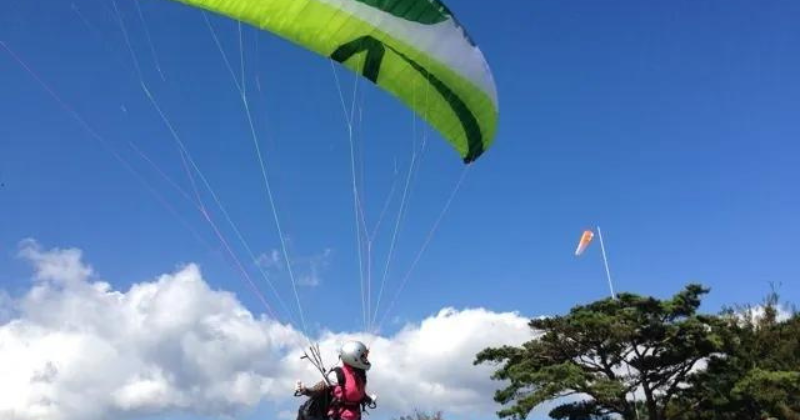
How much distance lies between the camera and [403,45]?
10.1 m

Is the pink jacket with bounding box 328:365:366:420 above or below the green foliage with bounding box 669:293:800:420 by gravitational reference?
below

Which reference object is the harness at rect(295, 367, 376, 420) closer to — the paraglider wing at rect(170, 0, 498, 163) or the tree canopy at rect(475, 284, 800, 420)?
the paraglider wing at rect(170, 0, 498, 163)

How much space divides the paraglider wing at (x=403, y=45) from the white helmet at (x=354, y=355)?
3948 mm

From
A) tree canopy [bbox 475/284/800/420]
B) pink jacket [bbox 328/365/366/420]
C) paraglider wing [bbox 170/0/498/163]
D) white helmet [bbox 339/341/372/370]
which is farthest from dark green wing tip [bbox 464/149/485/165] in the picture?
tree canopy [bbox 475/284/800/420]

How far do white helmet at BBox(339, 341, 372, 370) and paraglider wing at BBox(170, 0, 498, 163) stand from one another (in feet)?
13.0

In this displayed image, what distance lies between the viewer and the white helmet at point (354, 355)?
8094 mm

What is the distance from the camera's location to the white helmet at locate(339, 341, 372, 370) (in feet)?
26.6

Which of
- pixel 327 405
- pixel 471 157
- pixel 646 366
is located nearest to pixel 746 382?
pixel 646 366

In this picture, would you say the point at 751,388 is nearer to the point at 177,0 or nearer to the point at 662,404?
the point at 662,404

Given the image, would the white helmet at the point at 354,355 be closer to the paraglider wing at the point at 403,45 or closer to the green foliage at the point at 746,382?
the paraglider wing at the point at 403,45

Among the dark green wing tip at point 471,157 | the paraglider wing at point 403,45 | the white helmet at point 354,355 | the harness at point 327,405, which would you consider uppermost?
the paraglider wing at point 403,45

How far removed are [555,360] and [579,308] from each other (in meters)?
1.97

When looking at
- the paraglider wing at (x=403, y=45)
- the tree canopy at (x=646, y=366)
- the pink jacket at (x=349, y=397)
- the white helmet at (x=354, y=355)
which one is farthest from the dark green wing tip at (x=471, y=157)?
the tree canopy at (x=646, y=366)

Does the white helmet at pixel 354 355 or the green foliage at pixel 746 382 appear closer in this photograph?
the white helmet at pixel 354 355
